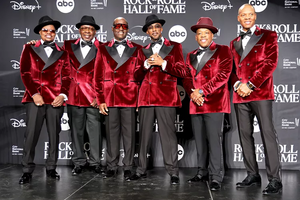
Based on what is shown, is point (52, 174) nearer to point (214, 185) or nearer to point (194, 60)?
point (214, 185)

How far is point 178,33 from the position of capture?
5.18 meters

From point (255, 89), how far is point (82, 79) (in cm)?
222

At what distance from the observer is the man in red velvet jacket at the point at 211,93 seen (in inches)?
151

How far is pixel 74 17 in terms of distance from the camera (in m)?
5.34

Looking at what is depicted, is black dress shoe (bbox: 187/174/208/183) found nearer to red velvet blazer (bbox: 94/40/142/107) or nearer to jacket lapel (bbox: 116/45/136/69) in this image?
red velvet blazer (bbox: 94/40/142/107)

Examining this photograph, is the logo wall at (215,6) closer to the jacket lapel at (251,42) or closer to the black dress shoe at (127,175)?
the jacket lapel at (251,42)

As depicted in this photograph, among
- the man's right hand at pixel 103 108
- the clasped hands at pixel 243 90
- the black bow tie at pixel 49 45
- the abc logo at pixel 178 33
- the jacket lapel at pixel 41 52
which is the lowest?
the man's right hand at pixel 103 108

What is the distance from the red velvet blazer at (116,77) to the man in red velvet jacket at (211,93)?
2.58 feet

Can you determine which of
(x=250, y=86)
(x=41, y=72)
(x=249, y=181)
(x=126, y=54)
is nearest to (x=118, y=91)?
(x=126, y=54)

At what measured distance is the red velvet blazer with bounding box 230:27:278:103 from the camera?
3.69 metres

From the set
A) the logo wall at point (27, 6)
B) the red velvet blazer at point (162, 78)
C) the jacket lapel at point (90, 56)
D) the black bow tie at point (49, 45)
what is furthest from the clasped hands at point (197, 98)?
the logo wall at point (27, 6)

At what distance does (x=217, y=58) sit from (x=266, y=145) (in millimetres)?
1112

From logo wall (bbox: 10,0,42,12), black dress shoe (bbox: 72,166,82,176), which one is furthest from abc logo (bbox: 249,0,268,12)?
black dress shoe (bbox: 72,166,82,176)

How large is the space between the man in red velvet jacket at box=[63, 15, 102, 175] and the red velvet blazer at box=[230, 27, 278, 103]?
191cm
